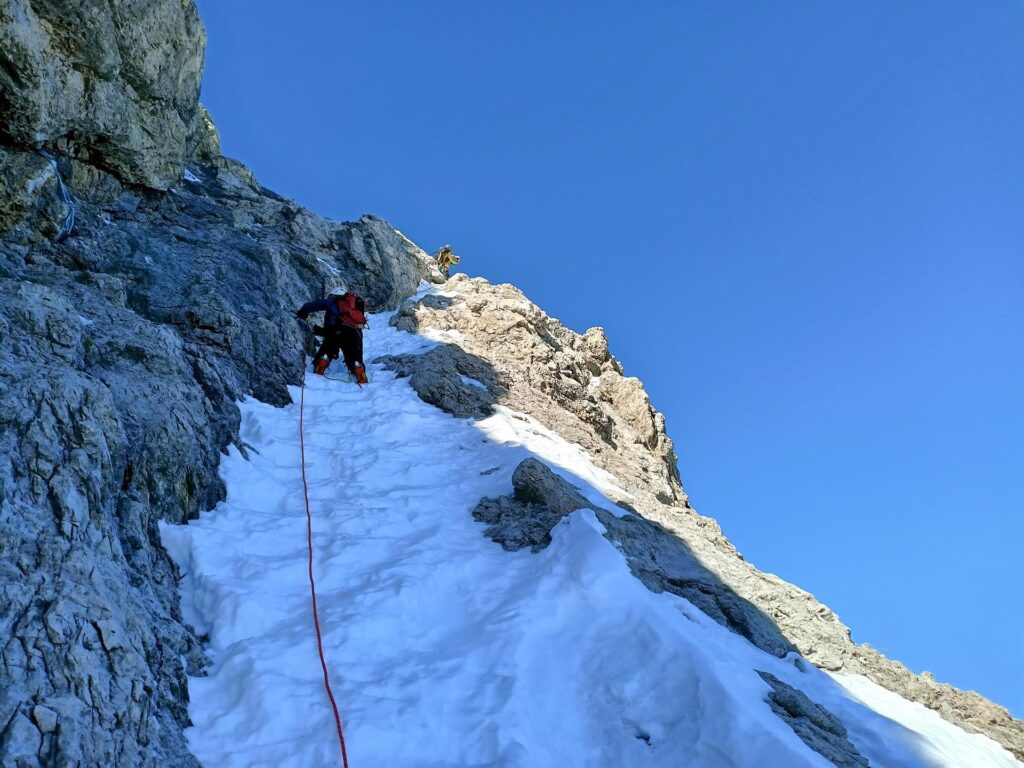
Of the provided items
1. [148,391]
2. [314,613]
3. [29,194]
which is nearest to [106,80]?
[29,194]

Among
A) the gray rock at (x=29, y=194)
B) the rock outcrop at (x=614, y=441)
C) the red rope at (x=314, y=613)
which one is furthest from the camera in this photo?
the gray rock at (x=29, y=194)

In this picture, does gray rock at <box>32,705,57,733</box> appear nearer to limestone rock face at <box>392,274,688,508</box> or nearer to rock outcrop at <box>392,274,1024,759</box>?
rock outcrop at <box>392,274,1024,759</box>

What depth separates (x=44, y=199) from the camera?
33.0 feet

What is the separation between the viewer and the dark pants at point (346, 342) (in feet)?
48.3

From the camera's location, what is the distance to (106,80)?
1196cm

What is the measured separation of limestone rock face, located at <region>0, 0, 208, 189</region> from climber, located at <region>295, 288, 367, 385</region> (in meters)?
4.68

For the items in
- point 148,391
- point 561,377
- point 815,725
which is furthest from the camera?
point 561,377

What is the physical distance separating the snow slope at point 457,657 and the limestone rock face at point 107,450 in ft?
1.74

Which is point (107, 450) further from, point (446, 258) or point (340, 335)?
point (446, 258)

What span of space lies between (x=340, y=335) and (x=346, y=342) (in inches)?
8.2

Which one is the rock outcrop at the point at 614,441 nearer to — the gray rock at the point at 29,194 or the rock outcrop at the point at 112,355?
the rock outcrop at the point at 112,355

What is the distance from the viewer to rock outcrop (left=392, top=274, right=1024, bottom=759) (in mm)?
8219

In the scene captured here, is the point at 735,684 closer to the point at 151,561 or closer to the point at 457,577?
the point at 457,577

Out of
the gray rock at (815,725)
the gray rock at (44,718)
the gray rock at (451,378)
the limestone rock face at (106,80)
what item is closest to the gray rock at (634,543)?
the gray rock at (815,725)
